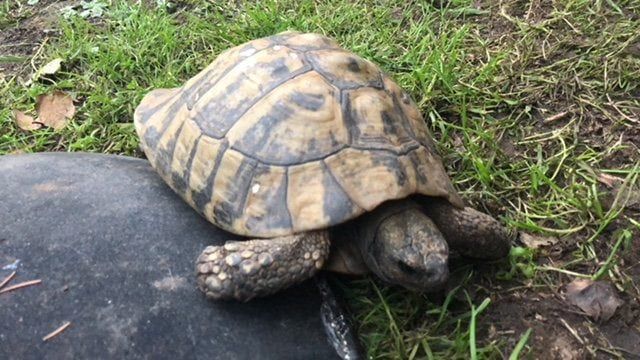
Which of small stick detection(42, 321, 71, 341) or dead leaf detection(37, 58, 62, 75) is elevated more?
small stick detection(42, 321, 71, 341)

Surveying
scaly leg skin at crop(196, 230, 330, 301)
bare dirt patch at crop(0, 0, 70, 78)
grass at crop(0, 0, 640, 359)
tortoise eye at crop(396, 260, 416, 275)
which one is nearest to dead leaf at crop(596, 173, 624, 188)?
grass at crop(0, 0, 640, 359)

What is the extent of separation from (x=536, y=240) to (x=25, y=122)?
100 inches

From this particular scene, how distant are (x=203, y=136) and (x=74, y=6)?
2347mm

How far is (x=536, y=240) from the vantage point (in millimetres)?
2693

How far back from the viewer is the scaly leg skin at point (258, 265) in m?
2.19

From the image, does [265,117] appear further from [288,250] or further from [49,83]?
[49,83]

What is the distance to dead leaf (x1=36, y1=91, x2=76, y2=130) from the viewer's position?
3.51 metres

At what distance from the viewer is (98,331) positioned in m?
2.07

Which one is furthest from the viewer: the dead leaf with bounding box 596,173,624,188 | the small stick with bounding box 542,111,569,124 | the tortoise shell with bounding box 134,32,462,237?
the small stick with bounding box 542,111,569,124

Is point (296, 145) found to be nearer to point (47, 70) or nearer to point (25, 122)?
point (25, 122)

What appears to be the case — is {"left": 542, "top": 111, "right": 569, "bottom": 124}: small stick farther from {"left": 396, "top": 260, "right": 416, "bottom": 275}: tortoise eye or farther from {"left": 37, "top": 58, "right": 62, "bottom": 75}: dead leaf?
{"left": 37, "top": 58, "right": 62, "bottom": 75}: dead leaf

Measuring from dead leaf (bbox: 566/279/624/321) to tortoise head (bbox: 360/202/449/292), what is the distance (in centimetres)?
56

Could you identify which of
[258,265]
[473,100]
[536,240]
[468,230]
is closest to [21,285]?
[258,265]

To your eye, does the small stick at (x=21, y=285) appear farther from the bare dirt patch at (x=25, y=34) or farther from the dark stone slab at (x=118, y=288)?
the bare dirt patch at (x=25, y=34)
